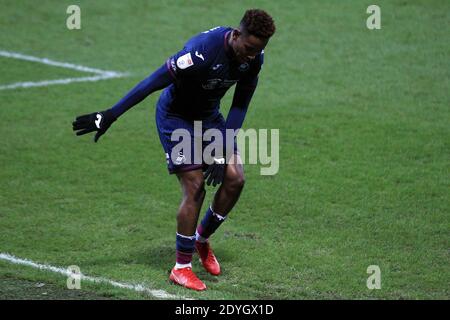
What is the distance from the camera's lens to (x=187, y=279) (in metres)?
7.32

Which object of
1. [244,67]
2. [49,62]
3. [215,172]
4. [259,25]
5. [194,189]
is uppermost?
[49,62]

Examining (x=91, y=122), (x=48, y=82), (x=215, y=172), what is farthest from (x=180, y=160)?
(x=48, y=82)

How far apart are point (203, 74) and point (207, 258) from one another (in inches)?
67.2

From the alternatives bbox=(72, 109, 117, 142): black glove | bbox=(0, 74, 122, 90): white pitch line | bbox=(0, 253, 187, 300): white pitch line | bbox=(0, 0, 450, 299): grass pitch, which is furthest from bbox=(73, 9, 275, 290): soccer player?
bbox=(0, 74, 122, 90): white pitch line

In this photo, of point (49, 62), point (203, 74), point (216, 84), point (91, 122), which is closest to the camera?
point (91, 122)

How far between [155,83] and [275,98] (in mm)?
6095

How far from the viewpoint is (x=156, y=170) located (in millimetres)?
10578

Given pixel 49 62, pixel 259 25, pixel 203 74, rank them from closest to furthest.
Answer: pixel 259 25 → pixel 203 74 → pixel 49 62

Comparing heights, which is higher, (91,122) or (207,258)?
(91,122)

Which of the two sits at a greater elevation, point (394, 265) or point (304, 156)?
point (304, 156)

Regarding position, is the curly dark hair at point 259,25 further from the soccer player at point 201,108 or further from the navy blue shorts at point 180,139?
the navy blue shorts at point 180,139

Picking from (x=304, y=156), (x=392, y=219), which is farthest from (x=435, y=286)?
(x=304, y=156)

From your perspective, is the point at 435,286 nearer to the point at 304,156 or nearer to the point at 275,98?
the point at 304,156

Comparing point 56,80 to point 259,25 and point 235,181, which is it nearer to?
point 235,181
